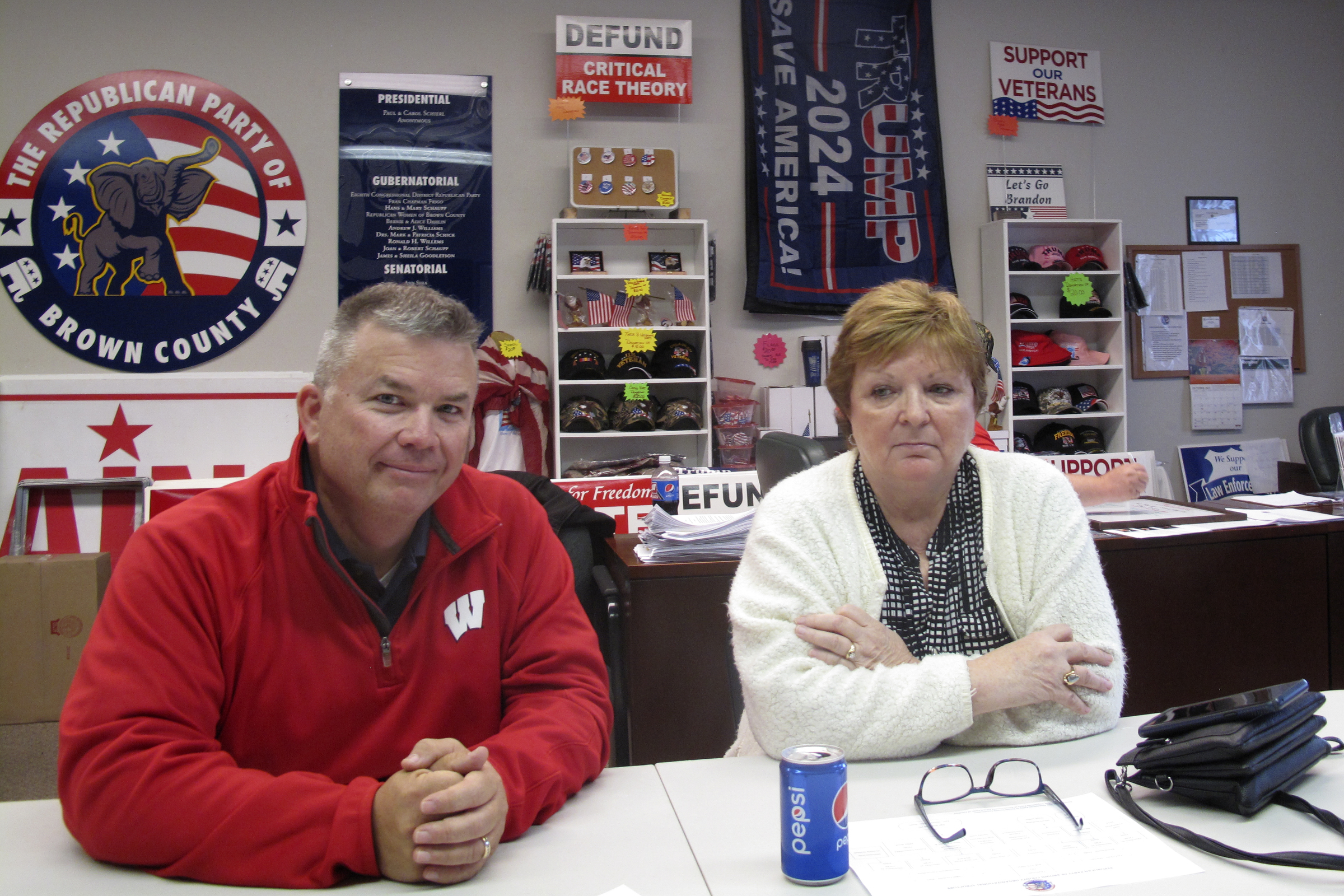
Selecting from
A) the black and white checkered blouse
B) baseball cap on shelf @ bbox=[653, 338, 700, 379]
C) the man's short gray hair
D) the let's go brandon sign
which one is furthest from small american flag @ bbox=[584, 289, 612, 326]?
the man's short gray hair

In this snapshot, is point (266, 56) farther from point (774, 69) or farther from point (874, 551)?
point (874, 551)

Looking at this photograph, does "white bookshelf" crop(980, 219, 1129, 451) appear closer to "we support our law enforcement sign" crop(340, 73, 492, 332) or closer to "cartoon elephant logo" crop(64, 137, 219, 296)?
"we support our law enforcement sign" crop(340, 73, 492, 332)

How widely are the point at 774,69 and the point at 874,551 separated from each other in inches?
167

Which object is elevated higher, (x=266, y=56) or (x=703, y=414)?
(x=266, y=56)

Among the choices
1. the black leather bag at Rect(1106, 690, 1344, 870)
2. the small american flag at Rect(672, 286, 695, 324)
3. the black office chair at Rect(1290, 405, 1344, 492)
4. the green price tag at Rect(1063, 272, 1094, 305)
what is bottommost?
the black leather bag at Rect(1106, 690, 1344, 870)

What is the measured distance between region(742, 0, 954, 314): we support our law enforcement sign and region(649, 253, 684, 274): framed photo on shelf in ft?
1.45

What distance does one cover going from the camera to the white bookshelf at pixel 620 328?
457cm

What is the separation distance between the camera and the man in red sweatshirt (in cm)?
99

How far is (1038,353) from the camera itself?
16.2ft

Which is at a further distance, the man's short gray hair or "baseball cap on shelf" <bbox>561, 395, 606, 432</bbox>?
"baseball cap on shelf" <bbox>561, 395, 606, 432</bbox>

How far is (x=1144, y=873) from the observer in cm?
97

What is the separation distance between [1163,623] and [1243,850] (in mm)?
1563

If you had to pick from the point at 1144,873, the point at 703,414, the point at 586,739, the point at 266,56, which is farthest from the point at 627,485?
the point at 266,56

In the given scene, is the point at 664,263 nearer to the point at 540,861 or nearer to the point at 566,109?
the point at 566,109
